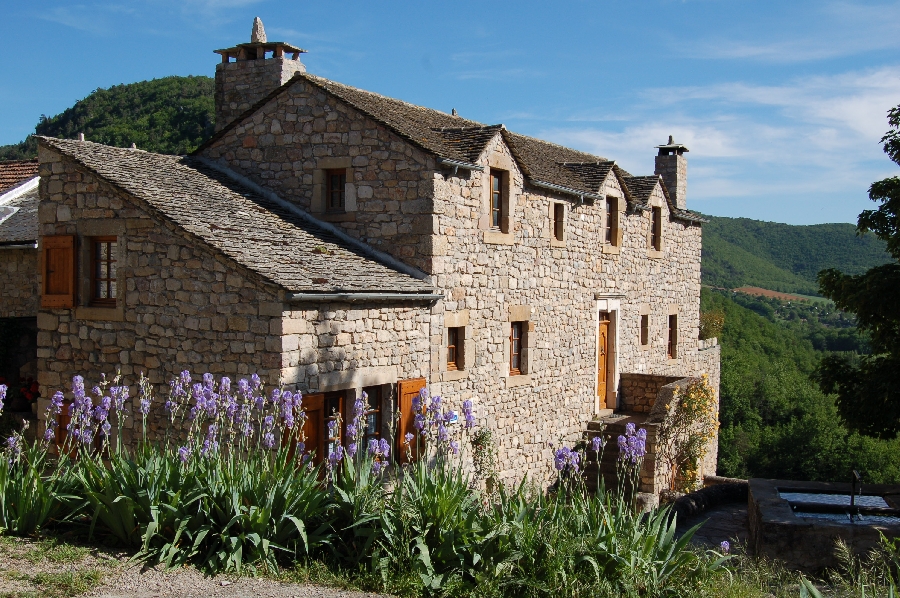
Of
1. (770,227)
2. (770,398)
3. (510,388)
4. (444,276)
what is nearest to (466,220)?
(444,276)

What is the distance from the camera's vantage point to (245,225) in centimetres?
1196

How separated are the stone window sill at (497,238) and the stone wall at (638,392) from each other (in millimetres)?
6018

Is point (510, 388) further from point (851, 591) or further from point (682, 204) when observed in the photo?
point (682, 204)

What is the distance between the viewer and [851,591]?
678 centimetres

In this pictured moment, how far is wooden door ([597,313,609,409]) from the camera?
18.8 meters

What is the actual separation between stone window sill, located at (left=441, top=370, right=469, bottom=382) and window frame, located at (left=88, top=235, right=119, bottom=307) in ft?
16.0

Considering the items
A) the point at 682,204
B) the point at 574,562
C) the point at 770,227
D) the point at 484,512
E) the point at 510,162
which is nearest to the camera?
the point at 574,562

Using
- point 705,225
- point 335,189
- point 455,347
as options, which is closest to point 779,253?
point 705,225

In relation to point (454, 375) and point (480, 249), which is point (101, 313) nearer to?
point (454, 375)

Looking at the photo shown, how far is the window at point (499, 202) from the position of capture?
14.7 m

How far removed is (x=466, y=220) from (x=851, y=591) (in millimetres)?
8369

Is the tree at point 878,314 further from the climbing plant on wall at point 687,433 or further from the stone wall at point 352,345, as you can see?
the stone wall at point 352,345

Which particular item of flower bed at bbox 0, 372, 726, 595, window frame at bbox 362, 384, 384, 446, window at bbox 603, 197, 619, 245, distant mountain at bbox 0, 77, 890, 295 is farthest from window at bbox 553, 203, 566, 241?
distant mountain at bbox 0, 77, 890, 295

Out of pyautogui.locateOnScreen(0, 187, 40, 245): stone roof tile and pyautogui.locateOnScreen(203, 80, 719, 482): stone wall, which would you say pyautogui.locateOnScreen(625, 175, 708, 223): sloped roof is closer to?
pyautogui.locateOnScreen(203, 80, 719, 482): stone wall
